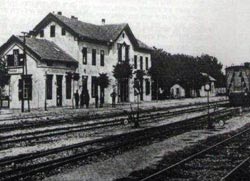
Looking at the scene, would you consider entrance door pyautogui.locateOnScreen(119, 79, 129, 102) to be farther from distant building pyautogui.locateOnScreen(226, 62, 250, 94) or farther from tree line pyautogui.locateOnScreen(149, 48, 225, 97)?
distant building pyautogui.locateOnScreen(226, 62, 250, 94)

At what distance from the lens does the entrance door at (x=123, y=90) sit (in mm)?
50781

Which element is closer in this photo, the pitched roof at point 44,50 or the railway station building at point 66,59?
the pitched roof at point 44,50

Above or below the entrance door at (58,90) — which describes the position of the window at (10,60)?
above

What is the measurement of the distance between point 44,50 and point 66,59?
2369 millimetres

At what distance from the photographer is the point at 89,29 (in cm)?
4831

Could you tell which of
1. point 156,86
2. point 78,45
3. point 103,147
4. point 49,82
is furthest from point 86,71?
point 103,147

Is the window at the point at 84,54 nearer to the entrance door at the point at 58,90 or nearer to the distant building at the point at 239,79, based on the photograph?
the entrance door at the point at 58,90

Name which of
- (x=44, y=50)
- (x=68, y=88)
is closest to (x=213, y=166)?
(x=44, y=50)

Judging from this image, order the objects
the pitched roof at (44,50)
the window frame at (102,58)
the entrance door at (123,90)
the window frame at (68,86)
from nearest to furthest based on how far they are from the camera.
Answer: the pitched roof at (44,50) < the window frame at (68,86) < the window frame at (102,58) < the entrance door at (123,90)

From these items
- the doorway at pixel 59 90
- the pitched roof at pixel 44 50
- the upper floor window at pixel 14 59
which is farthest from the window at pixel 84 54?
the upper floor window at pixel 14 59

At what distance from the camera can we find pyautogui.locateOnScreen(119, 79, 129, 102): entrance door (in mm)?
50781

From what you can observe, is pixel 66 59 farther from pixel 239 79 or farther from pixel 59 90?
pixel 239 79

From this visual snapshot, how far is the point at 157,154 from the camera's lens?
12.9m

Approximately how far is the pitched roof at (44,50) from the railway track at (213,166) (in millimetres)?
26726
